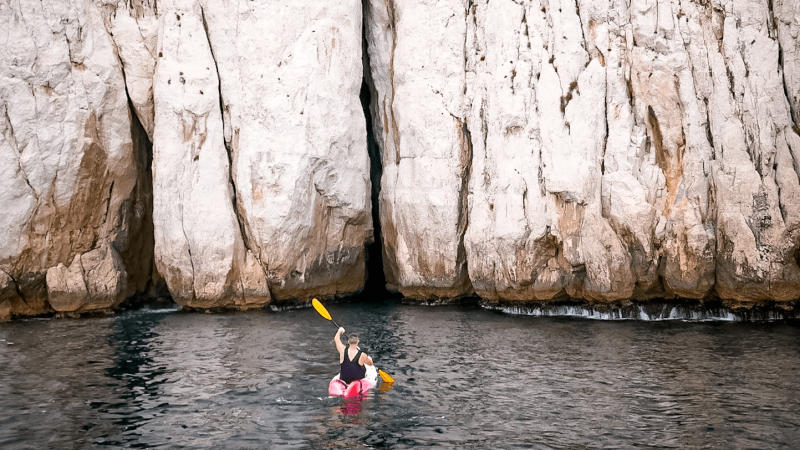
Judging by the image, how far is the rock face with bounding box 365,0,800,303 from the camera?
65.3ft

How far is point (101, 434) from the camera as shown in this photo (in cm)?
1093

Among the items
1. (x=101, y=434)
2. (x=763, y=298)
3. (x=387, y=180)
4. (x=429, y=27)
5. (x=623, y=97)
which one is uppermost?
Answer: (x=429, y=27)

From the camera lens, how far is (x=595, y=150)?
70.9 ft

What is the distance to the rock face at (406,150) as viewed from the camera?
20.4m

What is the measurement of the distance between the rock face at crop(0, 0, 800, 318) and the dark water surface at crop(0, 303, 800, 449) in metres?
2.75

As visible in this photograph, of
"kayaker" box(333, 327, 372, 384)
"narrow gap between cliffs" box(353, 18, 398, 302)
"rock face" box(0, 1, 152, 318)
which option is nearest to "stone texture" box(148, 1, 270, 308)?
"rock face" box(0, 1, 152, 318)

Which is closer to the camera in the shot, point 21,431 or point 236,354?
point 21,431

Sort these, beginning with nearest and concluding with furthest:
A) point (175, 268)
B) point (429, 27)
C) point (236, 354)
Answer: point (236, 354), point (175, 268), point (429, 27)

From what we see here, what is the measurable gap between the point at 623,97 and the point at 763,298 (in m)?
6.99

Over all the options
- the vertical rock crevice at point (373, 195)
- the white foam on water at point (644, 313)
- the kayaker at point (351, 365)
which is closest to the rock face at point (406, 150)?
the white foam on water at point (644, 313)

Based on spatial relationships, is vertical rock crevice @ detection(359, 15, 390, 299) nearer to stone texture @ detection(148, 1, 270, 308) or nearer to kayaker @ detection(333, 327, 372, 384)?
stone texture @ detection(148, 1, 270, 308)

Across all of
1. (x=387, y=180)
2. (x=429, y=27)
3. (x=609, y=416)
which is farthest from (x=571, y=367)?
(x=429, y=27)

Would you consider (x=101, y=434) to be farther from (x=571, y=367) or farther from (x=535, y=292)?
(x=535, y=292)

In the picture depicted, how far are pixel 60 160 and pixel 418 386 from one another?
15149 millimetres
